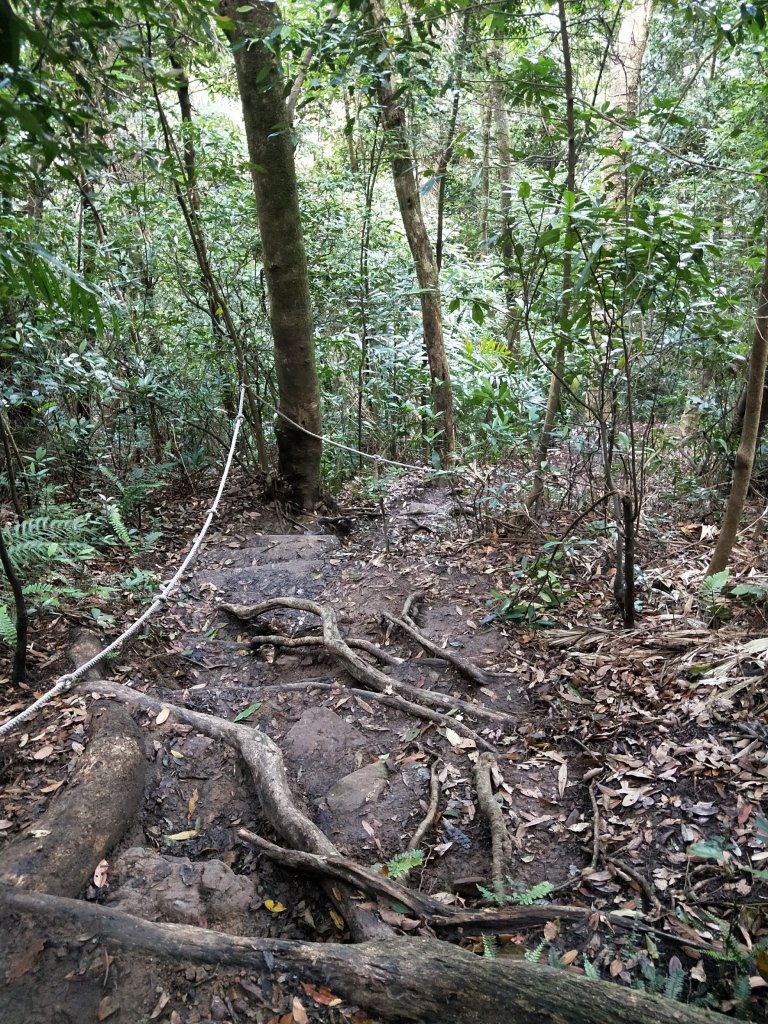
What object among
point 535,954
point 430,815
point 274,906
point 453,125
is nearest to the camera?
point 535,954

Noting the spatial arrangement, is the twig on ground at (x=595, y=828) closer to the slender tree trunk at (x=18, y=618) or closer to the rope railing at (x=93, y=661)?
the rope railing at (x=93, y=661)

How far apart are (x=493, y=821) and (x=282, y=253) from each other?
4.83 metres

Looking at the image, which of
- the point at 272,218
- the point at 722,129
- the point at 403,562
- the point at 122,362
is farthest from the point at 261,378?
the point at 722,129

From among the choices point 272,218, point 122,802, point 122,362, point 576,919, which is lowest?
point 576,919

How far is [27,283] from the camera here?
2.52 m

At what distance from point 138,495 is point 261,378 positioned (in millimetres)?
2037

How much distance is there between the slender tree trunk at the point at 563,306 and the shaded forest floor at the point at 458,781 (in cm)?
68

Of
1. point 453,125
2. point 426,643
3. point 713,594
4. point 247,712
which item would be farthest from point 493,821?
point 453,125

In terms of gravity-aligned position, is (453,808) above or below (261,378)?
below

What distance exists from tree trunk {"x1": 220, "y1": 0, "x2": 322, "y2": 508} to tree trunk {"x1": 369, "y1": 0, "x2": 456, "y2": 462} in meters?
1.16

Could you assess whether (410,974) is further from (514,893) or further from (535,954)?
(514,893)

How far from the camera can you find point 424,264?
6953 millimetres

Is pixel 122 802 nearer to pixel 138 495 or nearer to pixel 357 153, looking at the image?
pixel 138 495

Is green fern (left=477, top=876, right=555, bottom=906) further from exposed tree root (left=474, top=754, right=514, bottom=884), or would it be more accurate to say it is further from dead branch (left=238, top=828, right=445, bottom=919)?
dead branch (left=238, top=828, right=445, bottom=919)
